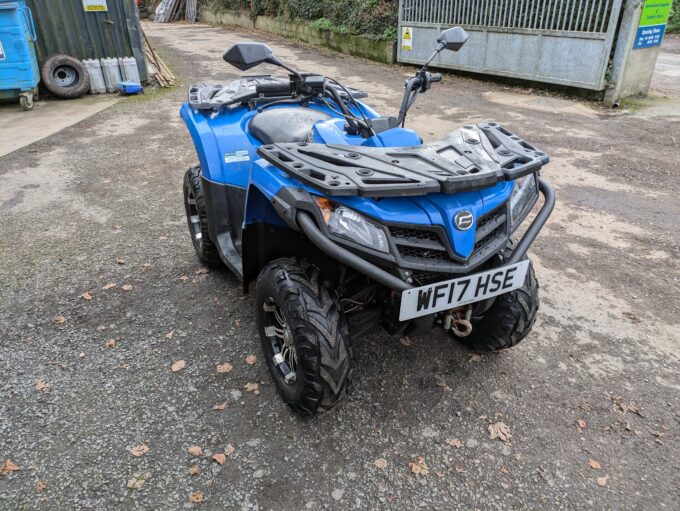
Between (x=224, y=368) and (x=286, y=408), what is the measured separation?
0.49 m

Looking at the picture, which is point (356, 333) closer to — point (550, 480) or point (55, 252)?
point (550, 480)

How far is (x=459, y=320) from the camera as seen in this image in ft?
8.05

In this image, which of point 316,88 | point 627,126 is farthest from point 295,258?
point 627,126

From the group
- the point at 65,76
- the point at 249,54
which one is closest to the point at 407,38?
the point at 65,76

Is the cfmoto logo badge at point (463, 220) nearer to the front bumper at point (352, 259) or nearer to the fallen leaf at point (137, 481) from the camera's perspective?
the front bumper at point (352, 259)

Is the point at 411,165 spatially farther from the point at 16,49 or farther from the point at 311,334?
the point at 16,49

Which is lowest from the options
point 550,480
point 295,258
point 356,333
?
point 550,480

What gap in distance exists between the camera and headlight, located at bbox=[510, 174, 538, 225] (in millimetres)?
2371

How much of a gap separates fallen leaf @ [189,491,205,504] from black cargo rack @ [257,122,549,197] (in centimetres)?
140

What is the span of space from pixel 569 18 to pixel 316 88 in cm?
784

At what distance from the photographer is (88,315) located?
3.38 metres

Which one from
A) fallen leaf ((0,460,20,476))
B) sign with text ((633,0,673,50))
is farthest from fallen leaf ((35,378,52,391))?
sign with text ((633,0,673,50))

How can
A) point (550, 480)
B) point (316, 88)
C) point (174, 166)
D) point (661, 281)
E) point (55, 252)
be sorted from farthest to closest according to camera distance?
1. point (174, 166)
2. point (55, 252)
3. point (661, 281)
4. point (316, 88)
5. point (550, 480)

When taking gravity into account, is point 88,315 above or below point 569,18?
below
